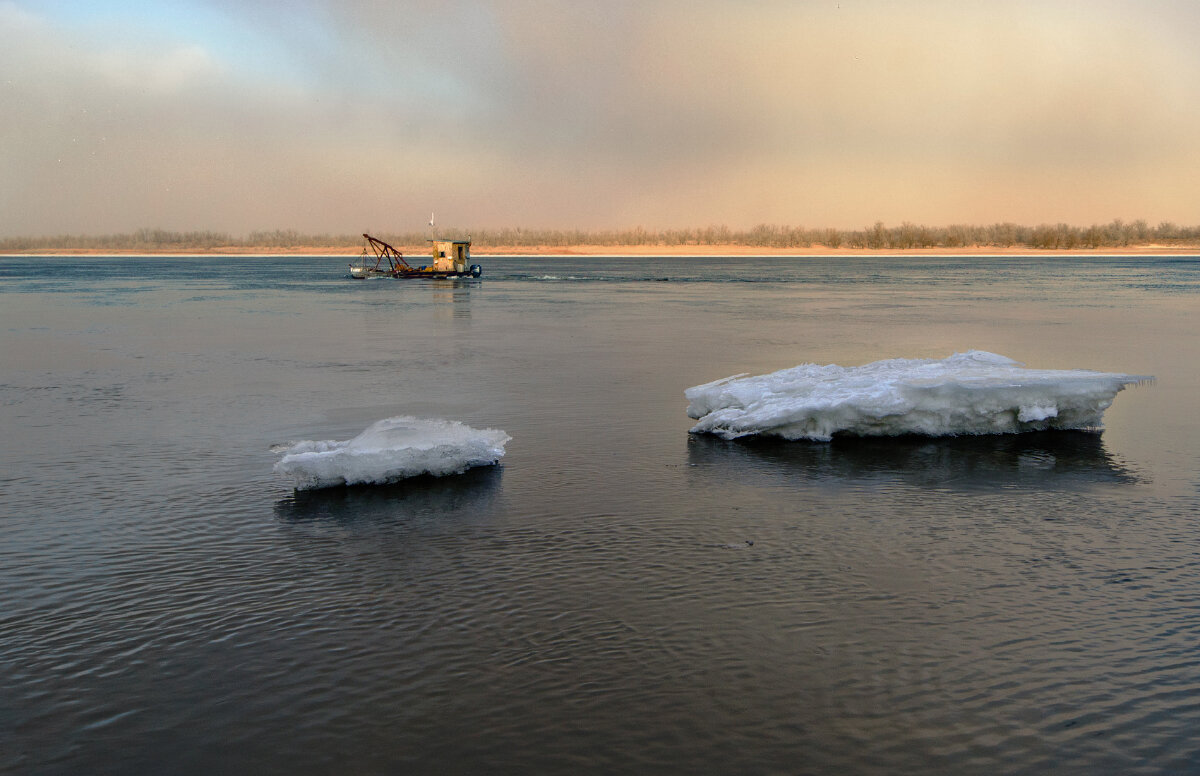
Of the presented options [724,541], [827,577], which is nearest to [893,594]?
[827,577]

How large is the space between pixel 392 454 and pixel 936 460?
29.5 feet

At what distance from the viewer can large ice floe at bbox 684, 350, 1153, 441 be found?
1738 cm

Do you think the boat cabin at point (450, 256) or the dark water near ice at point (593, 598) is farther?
the boat cabin at point (450, 256)

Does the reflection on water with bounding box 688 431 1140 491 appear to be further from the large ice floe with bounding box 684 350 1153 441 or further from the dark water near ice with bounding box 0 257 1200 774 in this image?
the large ice floe with bounding box 684 350 1153 441

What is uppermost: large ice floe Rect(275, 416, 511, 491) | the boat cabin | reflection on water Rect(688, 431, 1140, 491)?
the boat cabin

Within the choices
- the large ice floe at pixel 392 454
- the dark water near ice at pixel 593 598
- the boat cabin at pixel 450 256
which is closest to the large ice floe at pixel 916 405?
the dark water near ice at pixel 593 598

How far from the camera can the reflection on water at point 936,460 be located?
14969 mm

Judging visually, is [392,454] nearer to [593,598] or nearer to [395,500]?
[395,500]

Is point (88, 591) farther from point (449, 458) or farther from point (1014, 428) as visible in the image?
point (1014, 428)

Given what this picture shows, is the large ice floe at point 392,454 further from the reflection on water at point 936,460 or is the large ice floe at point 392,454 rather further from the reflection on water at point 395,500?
the reflection on water at point 936,460

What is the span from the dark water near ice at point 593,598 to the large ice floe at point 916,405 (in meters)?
0.47

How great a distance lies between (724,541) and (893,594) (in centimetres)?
232

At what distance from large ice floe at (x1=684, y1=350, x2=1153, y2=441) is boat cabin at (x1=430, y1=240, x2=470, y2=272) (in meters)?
77.3

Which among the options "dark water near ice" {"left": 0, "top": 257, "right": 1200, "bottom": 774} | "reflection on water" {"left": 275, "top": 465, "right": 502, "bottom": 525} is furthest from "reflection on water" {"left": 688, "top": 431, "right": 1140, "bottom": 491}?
"reflection on water" {"left": 275, "top": 465, "right": 502, "bottom": 525}
